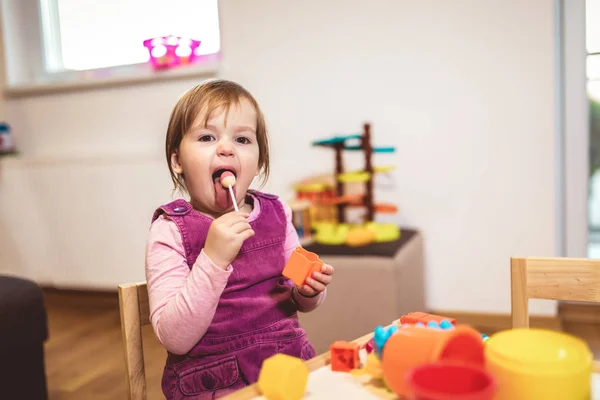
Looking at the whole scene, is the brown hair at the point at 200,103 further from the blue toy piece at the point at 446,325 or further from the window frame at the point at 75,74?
the window frame at the point at 75,74

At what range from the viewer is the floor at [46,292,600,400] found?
4.82 feet

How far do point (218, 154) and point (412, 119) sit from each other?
4.21 ft

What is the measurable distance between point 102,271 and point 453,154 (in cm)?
161

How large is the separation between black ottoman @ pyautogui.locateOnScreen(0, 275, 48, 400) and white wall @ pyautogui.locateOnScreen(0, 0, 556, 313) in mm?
949

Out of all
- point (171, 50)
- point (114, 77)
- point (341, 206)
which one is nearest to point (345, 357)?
point (341, 206)

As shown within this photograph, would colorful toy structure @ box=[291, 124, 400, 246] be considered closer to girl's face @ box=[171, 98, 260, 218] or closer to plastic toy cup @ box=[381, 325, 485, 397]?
girl's face @ box=[171, 98, 260, 218]

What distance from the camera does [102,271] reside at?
2.34 meters

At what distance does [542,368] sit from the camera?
0.35 meters

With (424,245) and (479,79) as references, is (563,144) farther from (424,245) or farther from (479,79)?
(424,245)

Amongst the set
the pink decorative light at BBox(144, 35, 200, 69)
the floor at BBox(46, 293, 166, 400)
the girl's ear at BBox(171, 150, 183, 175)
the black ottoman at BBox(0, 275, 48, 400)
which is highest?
the pink decorative light at BBox(144, 35, 200, 69)

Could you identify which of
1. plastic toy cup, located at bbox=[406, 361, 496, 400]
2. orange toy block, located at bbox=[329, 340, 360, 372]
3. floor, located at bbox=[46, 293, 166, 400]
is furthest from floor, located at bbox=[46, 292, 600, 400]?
plastic toy cup, located at bbox=[406, 361, 496, 400]

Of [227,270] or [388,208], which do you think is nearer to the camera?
[227,270]

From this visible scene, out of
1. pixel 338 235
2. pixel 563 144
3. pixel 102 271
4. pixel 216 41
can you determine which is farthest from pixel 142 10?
pixel 563 144

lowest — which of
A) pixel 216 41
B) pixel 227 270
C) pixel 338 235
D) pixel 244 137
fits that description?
pixel 338 235
